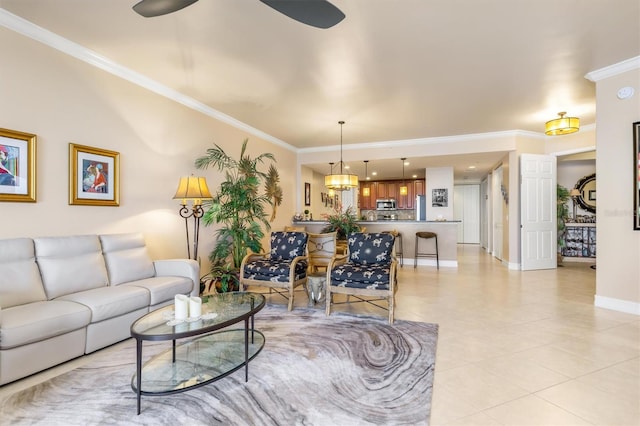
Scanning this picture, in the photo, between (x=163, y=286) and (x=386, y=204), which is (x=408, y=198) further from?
(x=163, y=286)

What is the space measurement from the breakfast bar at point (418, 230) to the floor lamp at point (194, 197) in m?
3.13

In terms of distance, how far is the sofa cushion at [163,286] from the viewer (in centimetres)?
285

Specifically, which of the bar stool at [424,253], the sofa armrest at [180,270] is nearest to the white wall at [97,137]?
the sofa armrest at [180,270]

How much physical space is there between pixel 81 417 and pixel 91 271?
1437mm

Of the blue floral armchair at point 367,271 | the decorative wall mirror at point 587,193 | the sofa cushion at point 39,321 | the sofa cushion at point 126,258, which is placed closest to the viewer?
the sofa cushion at point 39,321

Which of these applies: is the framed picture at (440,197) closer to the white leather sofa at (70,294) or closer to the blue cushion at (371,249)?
the blue cushion at (371,249)

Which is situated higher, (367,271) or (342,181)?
(342,181)

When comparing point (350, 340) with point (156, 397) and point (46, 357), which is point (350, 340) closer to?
point (156, 397)

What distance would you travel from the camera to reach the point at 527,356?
2.39 meters

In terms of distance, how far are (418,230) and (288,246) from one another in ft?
12.8

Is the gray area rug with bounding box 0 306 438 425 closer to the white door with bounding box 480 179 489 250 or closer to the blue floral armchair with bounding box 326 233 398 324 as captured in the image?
the blue floral armchair with bounding box 326 233 398 324

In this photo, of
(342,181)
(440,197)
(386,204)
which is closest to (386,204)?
(386,204)

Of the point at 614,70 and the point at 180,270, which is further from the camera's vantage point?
the point at 614,70

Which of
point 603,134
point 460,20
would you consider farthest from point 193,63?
point 603,134
